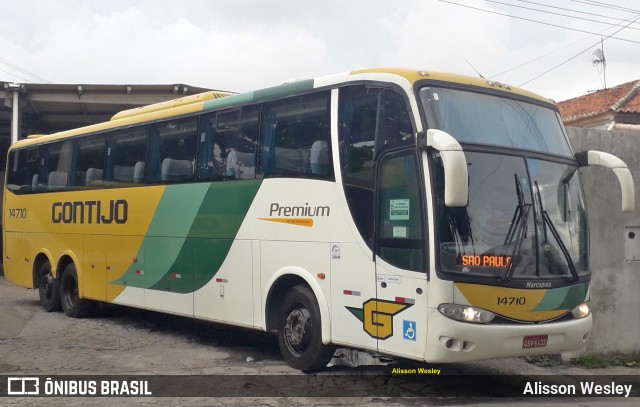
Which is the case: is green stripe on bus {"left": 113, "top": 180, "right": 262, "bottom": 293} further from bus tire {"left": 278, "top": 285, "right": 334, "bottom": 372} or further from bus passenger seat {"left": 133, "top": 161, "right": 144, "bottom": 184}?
bus tire {"left": 278, "top": 285, "right": 334, "bottom": 372}

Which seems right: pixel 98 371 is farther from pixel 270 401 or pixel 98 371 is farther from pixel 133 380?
pixel 270 401

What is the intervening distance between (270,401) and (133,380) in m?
1.77

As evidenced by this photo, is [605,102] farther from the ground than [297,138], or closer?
farther from the ground

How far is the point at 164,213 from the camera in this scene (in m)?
11.2

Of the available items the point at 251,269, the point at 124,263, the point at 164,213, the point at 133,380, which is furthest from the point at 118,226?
the point at 133,380

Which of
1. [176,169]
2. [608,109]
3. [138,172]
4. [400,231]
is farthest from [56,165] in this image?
[608,109]

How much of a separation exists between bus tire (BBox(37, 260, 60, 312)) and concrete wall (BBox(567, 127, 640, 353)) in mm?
9774

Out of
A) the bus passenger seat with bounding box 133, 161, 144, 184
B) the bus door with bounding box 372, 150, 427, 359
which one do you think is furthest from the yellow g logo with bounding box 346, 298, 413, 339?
the bus passenger seat with bounding box 133, 161, 144, 184

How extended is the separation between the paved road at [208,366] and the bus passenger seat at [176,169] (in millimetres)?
2449

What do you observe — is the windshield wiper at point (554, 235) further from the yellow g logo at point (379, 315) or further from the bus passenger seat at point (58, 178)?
the bus passenger seat at point (58, 178)

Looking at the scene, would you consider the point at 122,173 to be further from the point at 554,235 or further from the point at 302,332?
the point at 554,235

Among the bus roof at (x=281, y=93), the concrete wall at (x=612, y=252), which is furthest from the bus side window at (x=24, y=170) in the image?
the concrete wall at (x=612, y=252)

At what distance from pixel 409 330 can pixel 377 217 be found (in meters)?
1.21

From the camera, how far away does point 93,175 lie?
13.2 meters
